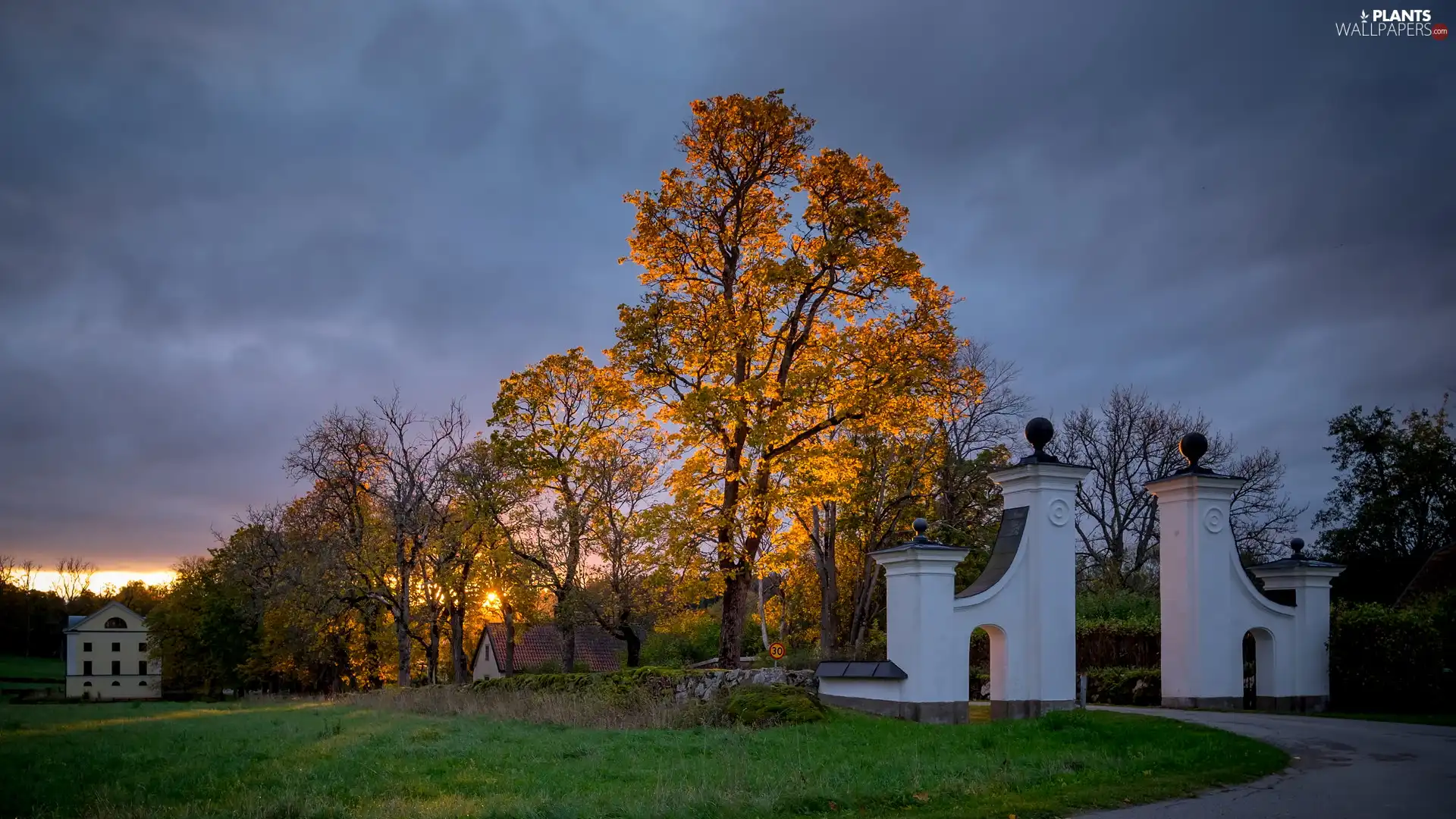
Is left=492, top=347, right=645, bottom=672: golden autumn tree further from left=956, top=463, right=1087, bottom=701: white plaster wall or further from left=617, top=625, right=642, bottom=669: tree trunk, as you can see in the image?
left=956, top=463, right=1087, bottom=701: white plaster wall

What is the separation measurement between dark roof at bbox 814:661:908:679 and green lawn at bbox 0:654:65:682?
2605 cm

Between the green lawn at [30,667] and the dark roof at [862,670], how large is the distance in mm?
26054

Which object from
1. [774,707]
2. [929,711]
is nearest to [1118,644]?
[929,711]

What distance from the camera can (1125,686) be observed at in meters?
19.9

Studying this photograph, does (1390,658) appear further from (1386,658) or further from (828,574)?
(828,574)

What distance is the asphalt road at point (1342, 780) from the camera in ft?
28.7

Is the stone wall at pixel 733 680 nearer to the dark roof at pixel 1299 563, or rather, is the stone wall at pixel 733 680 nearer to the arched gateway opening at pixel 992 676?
the arched gateway opening at pixel 992 676

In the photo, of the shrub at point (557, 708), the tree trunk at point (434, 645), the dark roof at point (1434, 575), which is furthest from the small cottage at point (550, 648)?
the dark roof at point (1434, 575)

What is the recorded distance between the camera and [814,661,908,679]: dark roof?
642 inches

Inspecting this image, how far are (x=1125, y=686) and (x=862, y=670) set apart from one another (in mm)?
6023

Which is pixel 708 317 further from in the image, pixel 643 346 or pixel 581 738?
pixel 581 738

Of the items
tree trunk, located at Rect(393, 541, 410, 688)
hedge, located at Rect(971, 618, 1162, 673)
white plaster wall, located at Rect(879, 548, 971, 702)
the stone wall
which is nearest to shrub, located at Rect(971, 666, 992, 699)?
hedge, located at Rect(971, 618, 1162, 673)

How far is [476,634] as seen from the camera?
56.2m

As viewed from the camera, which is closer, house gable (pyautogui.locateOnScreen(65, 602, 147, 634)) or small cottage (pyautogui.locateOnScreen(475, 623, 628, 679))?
small cottage (pyautogui.locateOnScreen(475, 623, 628, 679))
